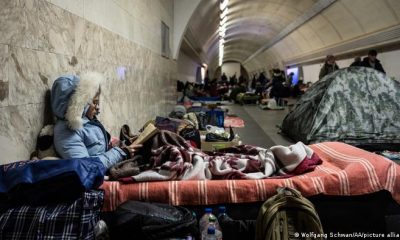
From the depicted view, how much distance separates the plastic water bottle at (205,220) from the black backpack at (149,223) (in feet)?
0.33

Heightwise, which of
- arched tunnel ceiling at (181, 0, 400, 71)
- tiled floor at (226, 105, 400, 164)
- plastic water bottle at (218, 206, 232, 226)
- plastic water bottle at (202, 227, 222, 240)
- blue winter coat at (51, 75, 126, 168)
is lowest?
plastic water bottle at (202, 227, 222, 240)

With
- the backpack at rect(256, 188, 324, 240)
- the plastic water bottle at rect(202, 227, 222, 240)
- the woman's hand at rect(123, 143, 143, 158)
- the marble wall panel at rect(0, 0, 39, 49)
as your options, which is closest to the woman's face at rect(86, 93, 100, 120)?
the woman's hand at rect(123, 143, 143, 158)

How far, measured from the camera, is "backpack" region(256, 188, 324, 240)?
2523 millimetres

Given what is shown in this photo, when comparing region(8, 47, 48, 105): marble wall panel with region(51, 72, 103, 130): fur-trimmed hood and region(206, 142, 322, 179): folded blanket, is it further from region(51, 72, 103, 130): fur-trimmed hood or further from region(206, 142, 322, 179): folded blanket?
region(206, 142, 322, 179): folded blanket

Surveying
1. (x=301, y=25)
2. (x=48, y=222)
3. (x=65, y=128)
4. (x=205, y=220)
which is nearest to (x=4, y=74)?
(x=65, y=128)

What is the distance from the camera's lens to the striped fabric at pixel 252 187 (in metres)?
2.86

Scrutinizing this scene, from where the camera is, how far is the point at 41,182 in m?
2.31

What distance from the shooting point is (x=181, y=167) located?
Answer: 10.1ft

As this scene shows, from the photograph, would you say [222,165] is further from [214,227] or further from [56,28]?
[56,28]

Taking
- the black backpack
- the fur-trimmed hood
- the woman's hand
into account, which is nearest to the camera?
the black backpack

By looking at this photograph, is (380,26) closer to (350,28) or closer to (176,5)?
(350,28)

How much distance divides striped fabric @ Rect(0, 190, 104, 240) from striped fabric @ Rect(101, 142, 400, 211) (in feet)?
1.69

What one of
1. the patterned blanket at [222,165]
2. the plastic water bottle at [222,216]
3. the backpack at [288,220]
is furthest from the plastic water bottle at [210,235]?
the patterned blanket at [222,165]

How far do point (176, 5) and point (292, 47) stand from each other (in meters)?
13.3
